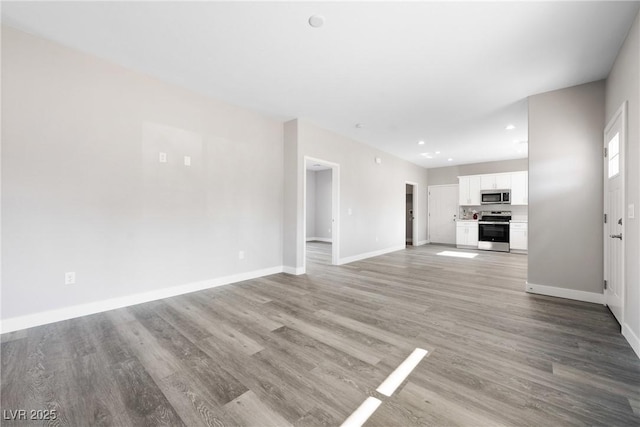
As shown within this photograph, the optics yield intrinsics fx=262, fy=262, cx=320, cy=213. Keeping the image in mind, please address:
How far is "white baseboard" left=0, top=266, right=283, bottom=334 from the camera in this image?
7.88 ft

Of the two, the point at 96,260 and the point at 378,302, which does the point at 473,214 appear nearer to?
the point at 378,302

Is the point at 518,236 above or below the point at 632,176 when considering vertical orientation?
below

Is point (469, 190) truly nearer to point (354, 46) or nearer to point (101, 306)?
point (354, 46)

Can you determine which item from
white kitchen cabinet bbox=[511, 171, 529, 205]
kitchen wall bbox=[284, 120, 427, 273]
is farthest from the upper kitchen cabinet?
kitchen wall bbox=[284, 120, 427, 273]

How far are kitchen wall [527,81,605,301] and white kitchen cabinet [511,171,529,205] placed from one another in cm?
456

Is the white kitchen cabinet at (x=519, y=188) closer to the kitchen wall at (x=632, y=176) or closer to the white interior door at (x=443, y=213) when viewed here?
the white interior door at (x=443, y=213)

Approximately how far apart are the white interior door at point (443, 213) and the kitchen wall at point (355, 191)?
66 cm

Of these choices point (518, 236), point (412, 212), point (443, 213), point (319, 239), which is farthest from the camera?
point (319, 239)

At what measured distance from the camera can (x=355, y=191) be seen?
233 inches

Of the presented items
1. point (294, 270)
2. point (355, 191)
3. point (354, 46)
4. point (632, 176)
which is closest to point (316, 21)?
point (354, 46)

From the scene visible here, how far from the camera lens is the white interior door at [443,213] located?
343 inches

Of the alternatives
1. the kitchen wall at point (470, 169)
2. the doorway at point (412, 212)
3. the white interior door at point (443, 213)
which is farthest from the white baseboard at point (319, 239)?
the kitchen wall at point (470, 169)

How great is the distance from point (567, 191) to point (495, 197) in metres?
4.75

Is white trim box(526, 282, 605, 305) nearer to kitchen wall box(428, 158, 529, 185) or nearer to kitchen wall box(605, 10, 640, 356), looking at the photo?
kitchen wall box(605, 10, 640, 356)
